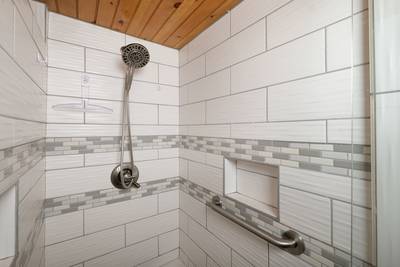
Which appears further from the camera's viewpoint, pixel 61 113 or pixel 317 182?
pixel 61 113

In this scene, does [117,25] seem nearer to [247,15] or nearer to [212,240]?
[247,15]

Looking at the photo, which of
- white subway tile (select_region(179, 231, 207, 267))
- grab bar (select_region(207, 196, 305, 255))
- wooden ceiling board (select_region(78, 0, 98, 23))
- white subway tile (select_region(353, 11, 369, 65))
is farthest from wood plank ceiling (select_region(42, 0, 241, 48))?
white subway tile (select_region(179, 231, 207, 267))

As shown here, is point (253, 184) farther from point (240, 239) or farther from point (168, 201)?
point (168, 201)

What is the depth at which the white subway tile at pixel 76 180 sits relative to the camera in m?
1.00

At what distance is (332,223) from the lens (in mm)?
Result: 582

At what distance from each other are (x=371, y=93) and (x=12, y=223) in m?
1.07

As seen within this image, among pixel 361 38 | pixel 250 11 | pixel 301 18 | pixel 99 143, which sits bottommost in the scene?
pixel 99 143

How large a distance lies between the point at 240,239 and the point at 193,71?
1071 mm

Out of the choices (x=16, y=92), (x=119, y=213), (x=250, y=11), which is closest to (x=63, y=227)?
(x=119, y=213)

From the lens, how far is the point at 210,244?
3.65 ft

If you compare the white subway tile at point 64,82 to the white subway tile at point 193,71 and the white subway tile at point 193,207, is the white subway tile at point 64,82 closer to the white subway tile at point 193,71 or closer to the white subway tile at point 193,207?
the white subway tile at point 193,71

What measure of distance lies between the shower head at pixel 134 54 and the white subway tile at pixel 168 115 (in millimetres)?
378

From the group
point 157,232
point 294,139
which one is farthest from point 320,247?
point 157,232

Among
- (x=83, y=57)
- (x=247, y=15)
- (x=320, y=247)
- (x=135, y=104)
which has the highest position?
(x=247, y=15)
